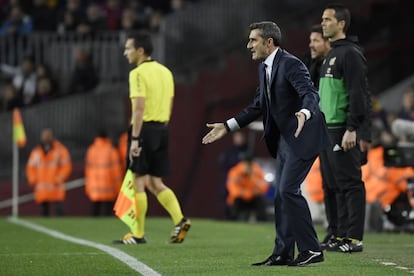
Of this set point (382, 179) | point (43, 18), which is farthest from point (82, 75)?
point (382, 179)

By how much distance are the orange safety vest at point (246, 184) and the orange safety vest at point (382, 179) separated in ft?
19.7

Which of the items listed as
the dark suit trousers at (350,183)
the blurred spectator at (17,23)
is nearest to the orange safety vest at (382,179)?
the dark suit trousers at (350,183)

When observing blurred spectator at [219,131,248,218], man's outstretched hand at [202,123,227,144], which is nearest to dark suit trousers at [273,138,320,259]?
man's outstretched hand at [202,123,227,144]

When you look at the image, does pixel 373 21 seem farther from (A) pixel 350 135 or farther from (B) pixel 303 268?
(B) pixel 303 268

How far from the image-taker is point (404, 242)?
15.4 meters

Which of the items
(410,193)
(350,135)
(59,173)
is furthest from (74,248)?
(59,173)

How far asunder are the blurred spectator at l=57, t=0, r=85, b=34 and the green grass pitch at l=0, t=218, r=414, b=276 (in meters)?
11.6

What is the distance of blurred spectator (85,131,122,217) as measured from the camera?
85.8 ft

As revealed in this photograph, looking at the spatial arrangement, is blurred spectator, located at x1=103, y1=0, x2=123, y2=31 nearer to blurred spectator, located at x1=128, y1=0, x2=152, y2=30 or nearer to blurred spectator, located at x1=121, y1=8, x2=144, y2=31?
blurred spectator, located at x1=128, y1=0, x2=152, y2=30

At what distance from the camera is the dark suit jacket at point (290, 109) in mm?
10898

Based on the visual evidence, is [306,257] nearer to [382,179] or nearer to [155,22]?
[382,179]

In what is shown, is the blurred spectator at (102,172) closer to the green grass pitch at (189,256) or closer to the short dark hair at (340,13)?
the green grass pitch at (189,256)

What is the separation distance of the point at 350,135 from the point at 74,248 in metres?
3.10

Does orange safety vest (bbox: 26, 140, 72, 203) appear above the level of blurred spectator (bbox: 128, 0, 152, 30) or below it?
below
